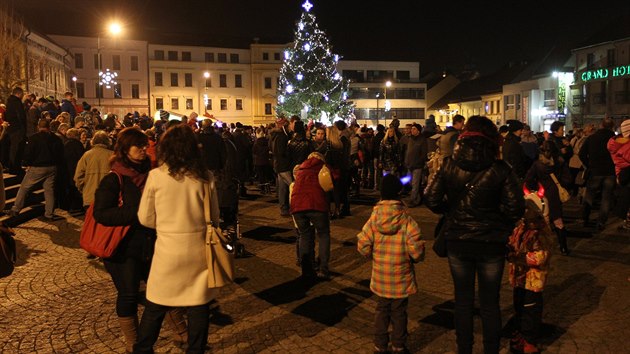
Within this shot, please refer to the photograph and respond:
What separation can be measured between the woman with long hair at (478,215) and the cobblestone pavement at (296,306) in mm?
792

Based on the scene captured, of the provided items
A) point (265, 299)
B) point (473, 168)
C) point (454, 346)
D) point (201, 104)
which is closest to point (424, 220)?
point (265, 299)

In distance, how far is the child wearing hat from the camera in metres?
4.69

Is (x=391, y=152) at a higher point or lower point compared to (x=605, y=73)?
lower

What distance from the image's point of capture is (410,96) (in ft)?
281

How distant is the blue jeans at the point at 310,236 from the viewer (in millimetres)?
7129

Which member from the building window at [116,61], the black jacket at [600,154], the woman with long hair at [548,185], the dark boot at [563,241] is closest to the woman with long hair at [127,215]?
the woman with long hair at [548,185]

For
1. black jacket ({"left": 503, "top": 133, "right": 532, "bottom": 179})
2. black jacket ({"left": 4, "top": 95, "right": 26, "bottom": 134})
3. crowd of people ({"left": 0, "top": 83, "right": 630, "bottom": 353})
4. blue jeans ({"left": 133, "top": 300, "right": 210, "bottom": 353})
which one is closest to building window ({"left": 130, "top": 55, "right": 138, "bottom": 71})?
black jacket ({"left": 4, "top": 95, "right": 26, "bottom": 134})

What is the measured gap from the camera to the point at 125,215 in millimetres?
4266

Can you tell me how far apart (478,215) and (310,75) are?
146 ft

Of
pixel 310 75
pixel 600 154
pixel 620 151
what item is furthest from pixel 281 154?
pixel 310 75

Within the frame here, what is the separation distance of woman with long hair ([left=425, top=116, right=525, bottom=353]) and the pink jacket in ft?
19.1

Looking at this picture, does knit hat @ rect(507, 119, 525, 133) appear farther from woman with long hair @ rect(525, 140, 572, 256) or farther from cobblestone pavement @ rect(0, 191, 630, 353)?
cobblestone pavement @ rect(0, 191, 630, 353)

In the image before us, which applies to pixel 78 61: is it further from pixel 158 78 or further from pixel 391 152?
pixel 391 152

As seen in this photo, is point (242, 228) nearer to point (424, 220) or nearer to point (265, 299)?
point (424, 220)
